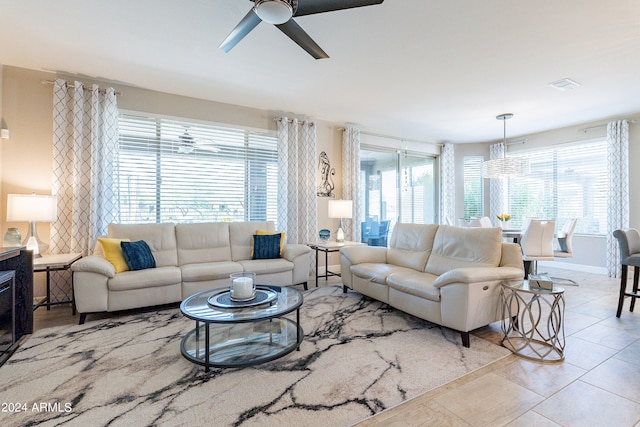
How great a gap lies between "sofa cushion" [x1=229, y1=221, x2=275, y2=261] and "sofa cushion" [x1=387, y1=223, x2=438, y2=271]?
187 cm

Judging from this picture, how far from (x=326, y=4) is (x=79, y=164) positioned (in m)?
3.41

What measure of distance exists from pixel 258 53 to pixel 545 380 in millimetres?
3544

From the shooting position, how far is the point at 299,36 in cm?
228

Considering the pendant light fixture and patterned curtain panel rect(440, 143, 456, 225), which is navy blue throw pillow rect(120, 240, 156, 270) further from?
patterned curtain panel rect(440, 143, 456, 225)

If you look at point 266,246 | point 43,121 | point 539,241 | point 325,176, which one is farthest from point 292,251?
point 539,241

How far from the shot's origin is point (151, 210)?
166 inches

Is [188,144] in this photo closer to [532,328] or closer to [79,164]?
[79,164]

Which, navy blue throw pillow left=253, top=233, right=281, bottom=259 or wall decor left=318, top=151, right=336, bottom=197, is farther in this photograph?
wall decor left=318, top=151, right=336, bottom=197

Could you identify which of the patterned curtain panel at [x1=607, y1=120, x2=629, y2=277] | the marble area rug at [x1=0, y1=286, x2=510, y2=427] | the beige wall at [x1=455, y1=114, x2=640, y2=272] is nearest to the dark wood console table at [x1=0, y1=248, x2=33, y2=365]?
the marble area rug at [x1=0, y1=286, x2=510, y2=427]

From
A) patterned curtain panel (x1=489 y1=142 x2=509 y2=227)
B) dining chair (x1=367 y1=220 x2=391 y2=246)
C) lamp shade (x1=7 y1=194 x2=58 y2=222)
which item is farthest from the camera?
patterned curtain panel (x1=489 y1=142 x2=509 y2=227)

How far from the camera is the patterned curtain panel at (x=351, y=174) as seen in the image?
5523 mm

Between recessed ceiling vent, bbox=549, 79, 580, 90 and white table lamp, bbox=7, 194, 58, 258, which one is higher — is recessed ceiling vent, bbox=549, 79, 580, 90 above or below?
above

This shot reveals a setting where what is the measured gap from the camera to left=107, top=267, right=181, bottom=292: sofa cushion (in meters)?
3.05

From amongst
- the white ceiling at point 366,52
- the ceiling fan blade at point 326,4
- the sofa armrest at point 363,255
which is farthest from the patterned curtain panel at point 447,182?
the ceiling fan blade at point 326,4
